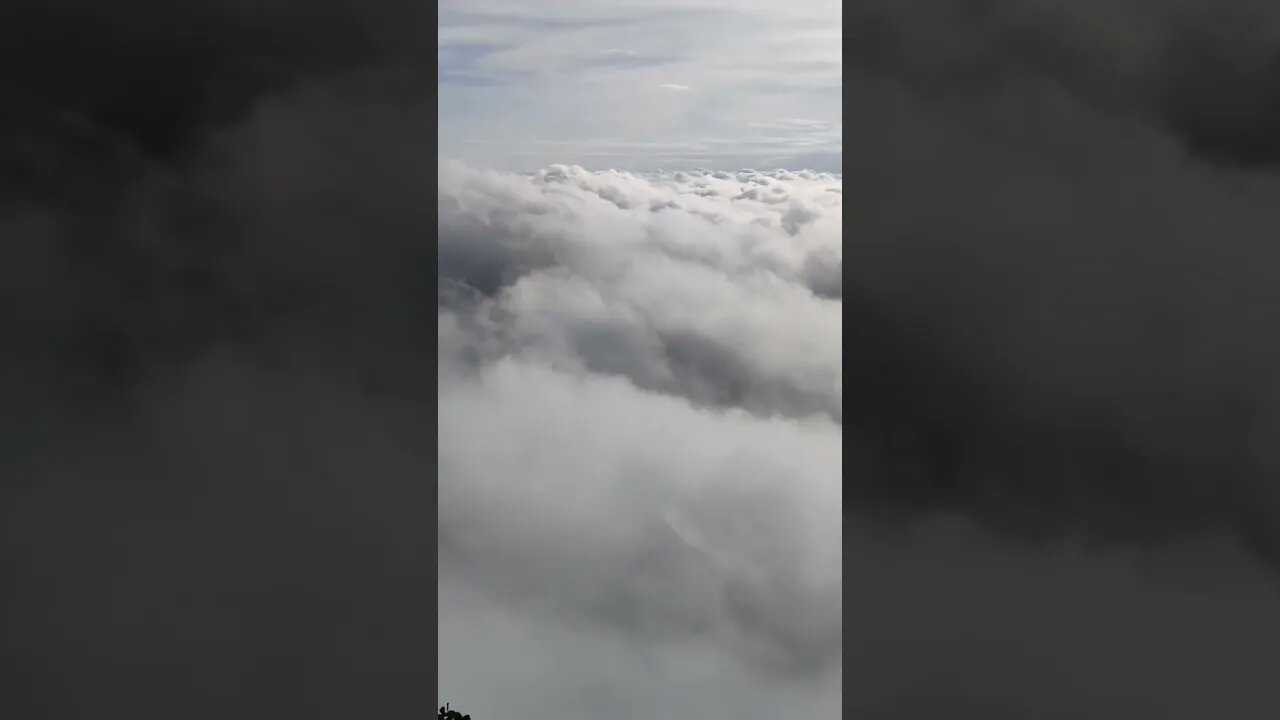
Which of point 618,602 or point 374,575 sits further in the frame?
point 618,602

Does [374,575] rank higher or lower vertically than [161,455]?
lower

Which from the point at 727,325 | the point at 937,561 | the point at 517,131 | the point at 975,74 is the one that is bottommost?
the point at 937,561

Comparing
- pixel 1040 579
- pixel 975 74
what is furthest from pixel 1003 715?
pixel 975 74

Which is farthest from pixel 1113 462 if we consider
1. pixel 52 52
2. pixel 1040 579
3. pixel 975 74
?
pixel 52 52

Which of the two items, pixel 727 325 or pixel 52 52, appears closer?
pixel 52 52

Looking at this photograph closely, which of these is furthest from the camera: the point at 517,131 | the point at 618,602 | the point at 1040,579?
the point at 517,131

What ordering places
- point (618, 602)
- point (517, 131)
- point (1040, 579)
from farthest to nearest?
point (517, 131) → point (618, 602) → point (1040, 579)

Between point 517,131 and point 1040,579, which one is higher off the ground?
point 517,131

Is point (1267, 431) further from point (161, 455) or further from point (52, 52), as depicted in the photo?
point (52, 52)

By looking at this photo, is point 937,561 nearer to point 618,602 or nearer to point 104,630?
point 104,630
